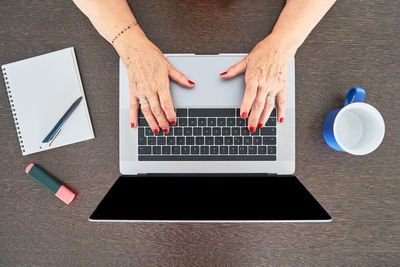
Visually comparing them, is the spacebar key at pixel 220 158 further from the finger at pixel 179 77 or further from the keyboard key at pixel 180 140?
the finger at pixel 179 77

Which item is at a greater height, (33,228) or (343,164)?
(343,164)

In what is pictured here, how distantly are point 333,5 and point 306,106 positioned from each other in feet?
1.03

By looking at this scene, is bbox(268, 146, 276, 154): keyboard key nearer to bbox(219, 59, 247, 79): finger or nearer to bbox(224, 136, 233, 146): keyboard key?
bbox(224, 136, 233, 146): keyboard key

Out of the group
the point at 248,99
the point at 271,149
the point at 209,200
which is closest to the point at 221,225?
the point at 209,200

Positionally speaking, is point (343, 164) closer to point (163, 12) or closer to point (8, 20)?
point (163, 12)

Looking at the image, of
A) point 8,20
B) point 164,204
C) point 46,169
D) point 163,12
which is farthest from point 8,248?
point 163,12

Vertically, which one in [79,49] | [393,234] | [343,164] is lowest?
[393,234]

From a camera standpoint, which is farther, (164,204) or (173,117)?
(173,117)

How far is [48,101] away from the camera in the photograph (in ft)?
2.32

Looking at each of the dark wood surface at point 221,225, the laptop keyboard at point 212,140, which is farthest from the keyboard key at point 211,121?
the dark wood surface at point 221,225

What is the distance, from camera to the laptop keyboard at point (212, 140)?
686mm

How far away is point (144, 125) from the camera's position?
70 cm

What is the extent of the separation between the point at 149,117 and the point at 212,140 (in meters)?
0.20

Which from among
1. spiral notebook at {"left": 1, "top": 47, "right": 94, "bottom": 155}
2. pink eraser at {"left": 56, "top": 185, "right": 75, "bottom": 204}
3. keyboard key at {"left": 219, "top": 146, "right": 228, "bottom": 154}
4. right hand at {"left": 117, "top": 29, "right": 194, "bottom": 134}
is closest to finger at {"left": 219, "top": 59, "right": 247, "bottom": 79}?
right hand at {"left": 117, "top": 29, "right": 194, "bottom": 134}
